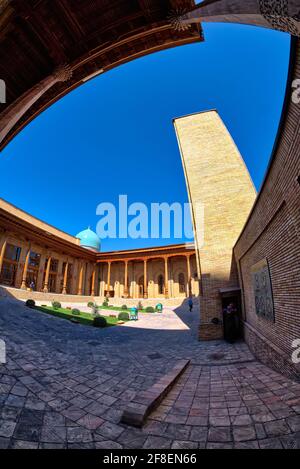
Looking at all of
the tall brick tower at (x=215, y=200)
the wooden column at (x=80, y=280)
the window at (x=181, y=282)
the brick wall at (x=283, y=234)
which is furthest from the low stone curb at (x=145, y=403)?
the window at (x=181, y=282)

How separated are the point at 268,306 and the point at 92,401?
5108mm

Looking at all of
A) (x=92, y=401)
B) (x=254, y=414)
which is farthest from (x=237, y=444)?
(x=92, y=401)

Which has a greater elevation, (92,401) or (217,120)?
(217,120)

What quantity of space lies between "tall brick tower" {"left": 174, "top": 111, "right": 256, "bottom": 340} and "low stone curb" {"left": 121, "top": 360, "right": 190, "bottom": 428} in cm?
633

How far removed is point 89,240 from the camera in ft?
126

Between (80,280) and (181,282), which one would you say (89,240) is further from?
(181,282)

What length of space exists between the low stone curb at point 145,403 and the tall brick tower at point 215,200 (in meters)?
6.33

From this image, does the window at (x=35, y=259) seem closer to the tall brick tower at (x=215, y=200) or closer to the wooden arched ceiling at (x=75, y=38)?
the wooden arched ceiling at (x=75, y=38)

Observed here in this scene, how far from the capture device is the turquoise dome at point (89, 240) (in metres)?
37.8

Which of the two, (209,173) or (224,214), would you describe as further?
(209,173)

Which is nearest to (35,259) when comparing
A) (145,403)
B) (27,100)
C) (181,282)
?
(181,282)

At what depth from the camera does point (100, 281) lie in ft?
128

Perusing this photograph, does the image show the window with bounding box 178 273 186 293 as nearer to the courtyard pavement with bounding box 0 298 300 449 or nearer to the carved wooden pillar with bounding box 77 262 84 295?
the carved wooden pillar with bounding box 77 262 84 295
